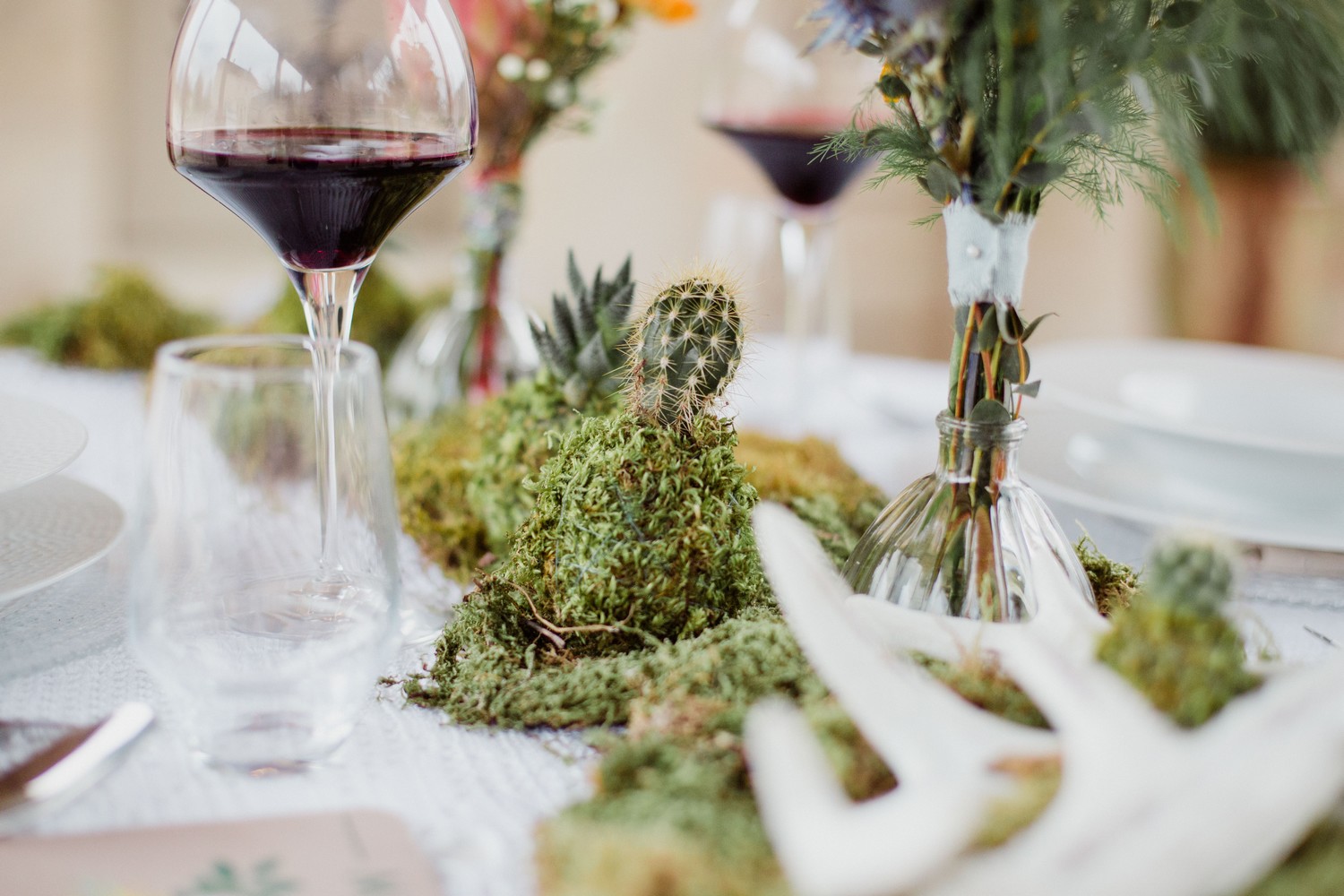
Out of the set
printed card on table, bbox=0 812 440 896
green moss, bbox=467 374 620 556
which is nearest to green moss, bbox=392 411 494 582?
green moss, bbox=467 374 620 556

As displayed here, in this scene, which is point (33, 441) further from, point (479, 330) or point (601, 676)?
point (479, 330)

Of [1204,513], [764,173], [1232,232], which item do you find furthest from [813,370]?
[1232,232]

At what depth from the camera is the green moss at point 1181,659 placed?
0.37 metres

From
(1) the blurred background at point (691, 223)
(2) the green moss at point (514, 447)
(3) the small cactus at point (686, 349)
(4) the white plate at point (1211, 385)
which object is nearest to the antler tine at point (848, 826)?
(3) the small cactus at point (686, 349)

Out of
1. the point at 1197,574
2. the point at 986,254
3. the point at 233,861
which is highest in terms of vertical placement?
the point at 986,254

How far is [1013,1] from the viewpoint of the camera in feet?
1.43

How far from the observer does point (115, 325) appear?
1178mm

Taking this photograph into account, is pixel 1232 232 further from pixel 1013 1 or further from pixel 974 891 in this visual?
pixel 974 891

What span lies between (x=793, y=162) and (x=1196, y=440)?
1.51 feet

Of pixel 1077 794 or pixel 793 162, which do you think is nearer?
pixel 1077 794

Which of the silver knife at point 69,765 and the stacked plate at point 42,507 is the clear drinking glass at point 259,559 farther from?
the stacked plate at point 42,507

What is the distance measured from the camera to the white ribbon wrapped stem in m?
0.50

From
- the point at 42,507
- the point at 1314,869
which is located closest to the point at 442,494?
the point at 42,507

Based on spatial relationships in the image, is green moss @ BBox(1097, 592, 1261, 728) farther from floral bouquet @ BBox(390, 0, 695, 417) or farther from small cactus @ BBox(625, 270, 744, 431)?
floral bouquet @ BBox(390, 0, 695, 417)
